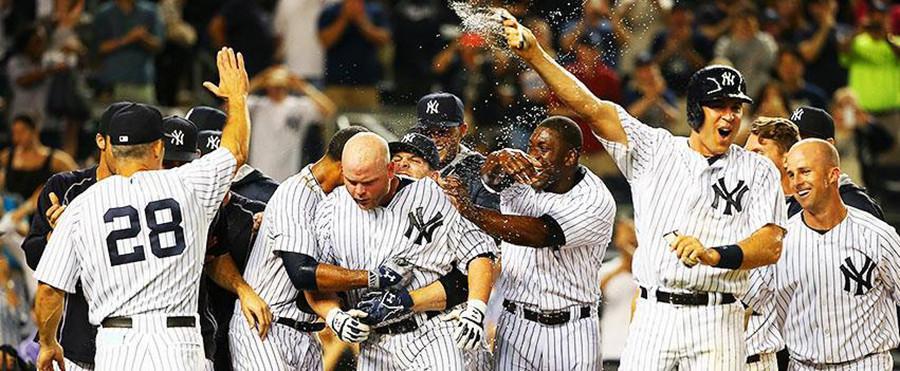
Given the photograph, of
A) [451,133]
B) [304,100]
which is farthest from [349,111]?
[451,133]

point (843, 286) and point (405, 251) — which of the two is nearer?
point (405, 251)

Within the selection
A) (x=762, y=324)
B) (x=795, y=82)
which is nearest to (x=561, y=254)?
(x=762, y=324)

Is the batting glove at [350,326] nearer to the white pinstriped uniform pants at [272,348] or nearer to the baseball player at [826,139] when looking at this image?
the white pinstriped uniform pants at [272,348]

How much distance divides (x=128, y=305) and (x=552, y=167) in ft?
8.07

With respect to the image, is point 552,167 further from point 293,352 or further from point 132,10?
point 132,10

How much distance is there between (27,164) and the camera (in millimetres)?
15367

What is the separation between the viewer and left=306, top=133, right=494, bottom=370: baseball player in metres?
9.12

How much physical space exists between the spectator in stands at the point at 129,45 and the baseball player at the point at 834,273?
9215mm

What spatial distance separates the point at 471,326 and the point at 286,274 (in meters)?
1.16

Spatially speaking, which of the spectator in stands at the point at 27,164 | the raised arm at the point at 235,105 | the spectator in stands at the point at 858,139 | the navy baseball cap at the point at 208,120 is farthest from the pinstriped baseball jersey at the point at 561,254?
the spectator in stands at the point at 858,139

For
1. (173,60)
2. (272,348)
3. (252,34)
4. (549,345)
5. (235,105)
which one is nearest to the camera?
(235,105)

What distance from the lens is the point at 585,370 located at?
9.75 meters

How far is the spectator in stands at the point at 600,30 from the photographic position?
1338cm

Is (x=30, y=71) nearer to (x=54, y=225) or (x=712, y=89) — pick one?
(x=54, y=225)
